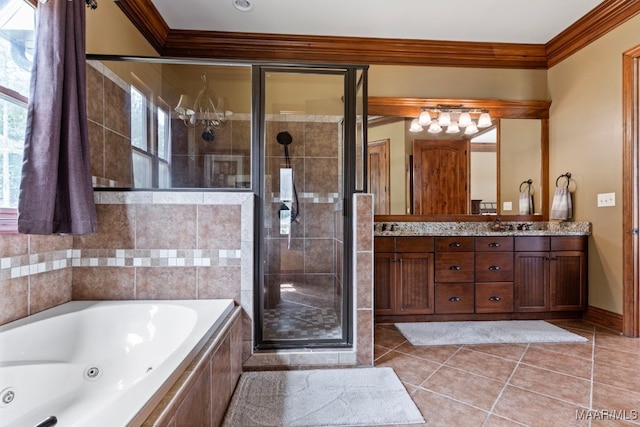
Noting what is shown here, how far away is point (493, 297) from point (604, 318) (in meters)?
0.92

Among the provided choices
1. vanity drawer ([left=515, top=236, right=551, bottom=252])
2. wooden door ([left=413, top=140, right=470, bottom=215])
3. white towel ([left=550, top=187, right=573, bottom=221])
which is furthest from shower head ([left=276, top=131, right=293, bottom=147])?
white towel ([left=550, top=187, right=573, bottom=221])

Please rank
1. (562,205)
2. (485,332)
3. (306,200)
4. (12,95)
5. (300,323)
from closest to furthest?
(12,95) → (300,323) → (306,200) → (485,332) → (562,205)

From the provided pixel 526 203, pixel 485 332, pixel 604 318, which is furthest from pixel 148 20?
pixel 604 318

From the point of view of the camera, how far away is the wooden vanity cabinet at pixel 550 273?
8.98ft

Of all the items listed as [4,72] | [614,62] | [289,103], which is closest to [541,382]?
[289,103]

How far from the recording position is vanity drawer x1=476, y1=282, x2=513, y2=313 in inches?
107

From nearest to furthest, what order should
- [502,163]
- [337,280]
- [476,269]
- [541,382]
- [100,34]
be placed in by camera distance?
[541,382], [100,34], [337,280], [476,269], [502,163]

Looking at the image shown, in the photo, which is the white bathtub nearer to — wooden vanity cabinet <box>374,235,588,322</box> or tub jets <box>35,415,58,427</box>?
tub jets <box>35,415,58,427</box>

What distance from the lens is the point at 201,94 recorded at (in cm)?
264

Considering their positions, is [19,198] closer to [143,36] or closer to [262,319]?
[262,319]

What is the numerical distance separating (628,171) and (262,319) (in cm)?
307

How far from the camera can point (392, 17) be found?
2645 millimetres

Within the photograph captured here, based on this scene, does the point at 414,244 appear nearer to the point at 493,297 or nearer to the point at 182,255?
the point at 493,297

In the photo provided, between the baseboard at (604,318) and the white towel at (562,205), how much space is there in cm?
86
